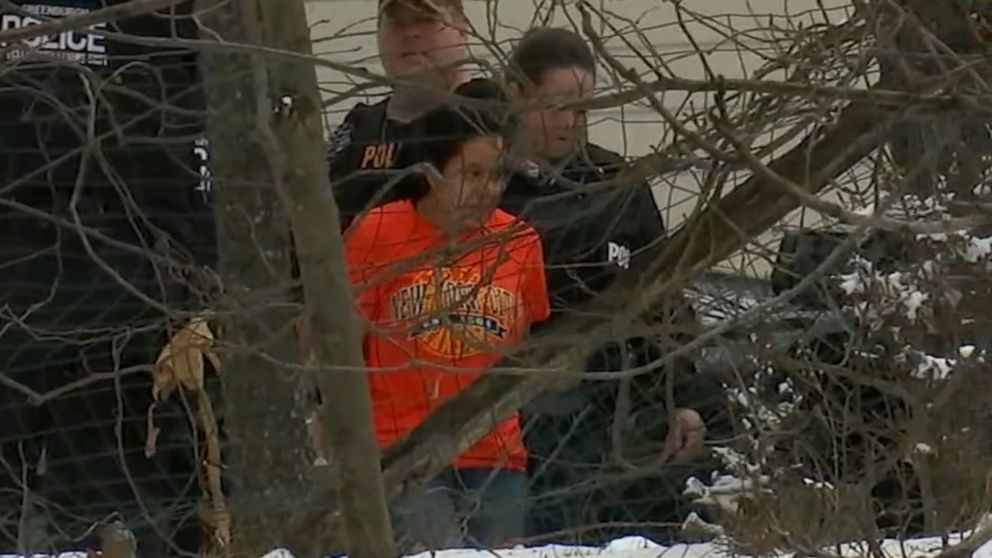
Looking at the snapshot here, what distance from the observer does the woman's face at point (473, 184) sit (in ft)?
10.3

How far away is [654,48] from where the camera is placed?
3.18m

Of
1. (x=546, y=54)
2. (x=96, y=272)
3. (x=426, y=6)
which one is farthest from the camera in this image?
(x=96, y=272)

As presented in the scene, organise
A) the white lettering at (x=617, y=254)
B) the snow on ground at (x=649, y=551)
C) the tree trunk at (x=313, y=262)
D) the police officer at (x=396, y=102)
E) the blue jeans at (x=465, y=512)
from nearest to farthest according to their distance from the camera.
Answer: the tree trunk at (x=313, y=262) < the police officer at (x=396, y=102) < the white lettering at (x=617, y=254) < the blue jeans at (x=465, y=512) < the snow on ground at (x=649, y=551)

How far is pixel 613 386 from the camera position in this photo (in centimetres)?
377

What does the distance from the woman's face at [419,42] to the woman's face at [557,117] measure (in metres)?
0.14

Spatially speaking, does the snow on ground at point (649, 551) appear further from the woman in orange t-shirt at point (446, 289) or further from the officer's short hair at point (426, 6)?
the officer's short hair at point (426, 6)

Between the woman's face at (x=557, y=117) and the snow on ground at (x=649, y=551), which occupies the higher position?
the woman's face at (x=557, y=117)

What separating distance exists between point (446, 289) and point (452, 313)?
6 centimetres

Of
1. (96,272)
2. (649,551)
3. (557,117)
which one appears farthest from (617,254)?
(96,272)

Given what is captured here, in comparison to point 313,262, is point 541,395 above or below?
below

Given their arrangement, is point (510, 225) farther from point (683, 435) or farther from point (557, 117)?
point (683, 435)

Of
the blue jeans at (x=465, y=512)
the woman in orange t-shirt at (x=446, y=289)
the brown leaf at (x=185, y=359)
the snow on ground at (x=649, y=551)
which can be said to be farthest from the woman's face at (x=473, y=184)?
the snow on ground at (x=649, y=551)

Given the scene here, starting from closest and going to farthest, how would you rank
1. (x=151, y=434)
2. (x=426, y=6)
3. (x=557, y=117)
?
(x=557, y=117), (x=426, y=6), (x=151, y=434)

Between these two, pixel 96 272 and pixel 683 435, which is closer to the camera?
pixel 96 272
